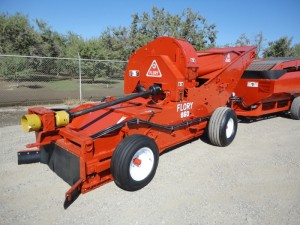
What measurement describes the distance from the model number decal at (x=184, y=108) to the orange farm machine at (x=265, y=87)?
2406 mm

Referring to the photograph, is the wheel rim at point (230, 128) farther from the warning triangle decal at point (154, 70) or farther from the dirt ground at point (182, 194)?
the warning triangle decal at point (154, 70)

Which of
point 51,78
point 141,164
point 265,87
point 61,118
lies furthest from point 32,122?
point 51,78

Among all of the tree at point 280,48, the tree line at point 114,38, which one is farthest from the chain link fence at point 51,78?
the tree at point 280,48

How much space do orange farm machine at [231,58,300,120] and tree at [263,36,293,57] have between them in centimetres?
1951

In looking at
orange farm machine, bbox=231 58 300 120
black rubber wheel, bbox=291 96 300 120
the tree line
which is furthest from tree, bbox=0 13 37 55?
black rubber wheel, bbox=291 96 300 120

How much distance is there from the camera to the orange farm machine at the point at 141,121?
3156mm

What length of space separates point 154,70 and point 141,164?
179cm

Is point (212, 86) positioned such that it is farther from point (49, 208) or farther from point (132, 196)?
point (49, 208)

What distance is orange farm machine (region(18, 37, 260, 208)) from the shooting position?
3156mm

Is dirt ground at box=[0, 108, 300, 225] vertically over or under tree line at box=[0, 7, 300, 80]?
under

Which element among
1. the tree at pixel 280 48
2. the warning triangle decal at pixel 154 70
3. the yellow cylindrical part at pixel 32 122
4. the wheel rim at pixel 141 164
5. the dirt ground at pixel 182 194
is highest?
the tree at pixel 280 48

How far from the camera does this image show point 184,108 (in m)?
4.41

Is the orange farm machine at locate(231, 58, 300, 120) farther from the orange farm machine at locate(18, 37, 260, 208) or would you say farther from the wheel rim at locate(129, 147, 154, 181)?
the wheel rim at locate(129, 147, 154, 181)

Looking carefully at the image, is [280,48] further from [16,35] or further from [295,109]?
[16,35]
